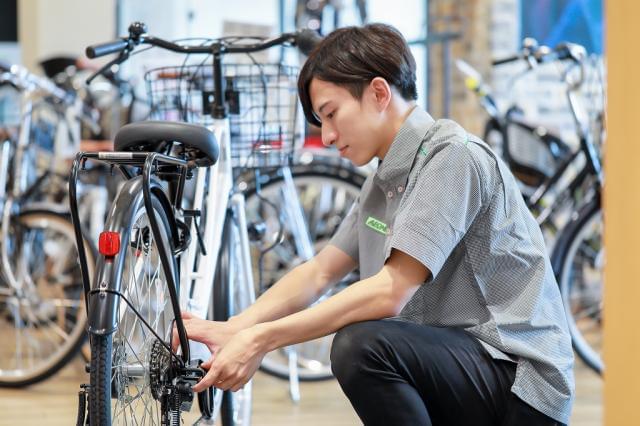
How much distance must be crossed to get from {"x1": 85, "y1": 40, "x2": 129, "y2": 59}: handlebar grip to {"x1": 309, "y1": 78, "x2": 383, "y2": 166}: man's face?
56cm

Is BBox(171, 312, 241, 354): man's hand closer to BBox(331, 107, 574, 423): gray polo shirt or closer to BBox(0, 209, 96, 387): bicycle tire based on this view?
BBox(331, 107, 574, 423): gray polo shirt

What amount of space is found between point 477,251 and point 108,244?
612 millimetres

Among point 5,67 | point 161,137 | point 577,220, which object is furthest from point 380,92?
point 5,67

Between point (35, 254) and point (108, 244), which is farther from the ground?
point (108, 244)

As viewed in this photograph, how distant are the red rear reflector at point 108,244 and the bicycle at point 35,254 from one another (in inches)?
60.0

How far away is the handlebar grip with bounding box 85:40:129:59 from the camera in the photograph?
2.01 m

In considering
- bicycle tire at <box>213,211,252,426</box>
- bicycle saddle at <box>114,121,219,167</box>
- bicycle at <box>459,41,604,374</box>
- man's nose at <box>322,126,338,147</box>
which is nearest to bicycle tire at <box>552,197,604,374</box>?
bicycle at <box>459,41,604,374</box>

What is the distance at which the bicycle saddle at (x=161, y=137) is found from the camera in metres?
1.59

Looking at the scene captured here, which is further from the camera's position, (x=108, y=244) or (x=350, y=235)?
(x=350, y=235)

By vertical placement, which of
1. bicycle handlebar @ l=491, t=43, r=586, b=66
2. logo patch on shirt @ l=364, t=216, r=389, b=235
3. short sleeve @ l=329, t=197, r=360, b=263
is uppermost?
bicycle handlebar @ l=491, t=43, r=586, b=66

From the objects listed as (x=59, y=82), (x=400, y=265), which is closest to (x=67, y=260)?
(x=59, y=82)

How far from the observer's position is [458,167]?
5.05 feet

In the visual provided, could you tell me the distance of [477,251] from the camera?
160cm

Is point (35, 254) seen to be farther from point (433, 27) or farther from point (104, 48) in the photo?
point (433, 27)
